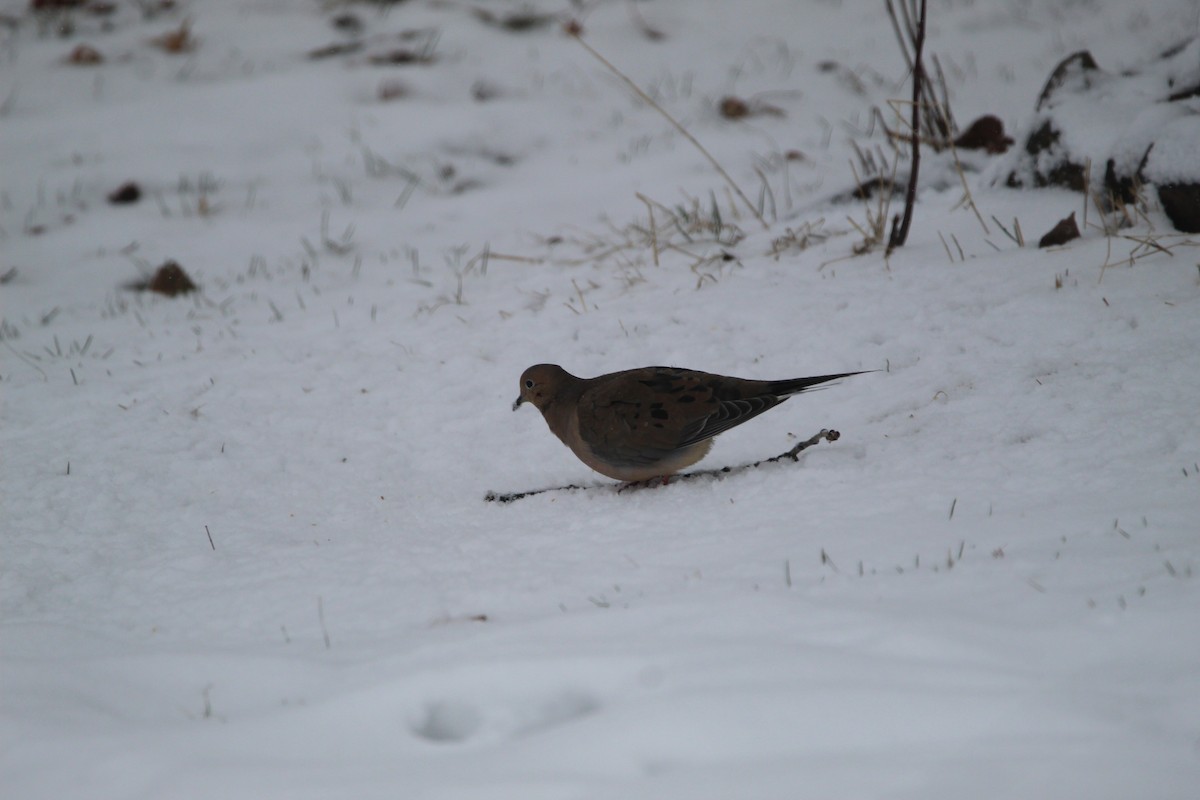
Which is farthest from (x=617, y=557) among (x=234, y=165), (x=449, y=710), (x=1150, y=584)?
(x=234, y=165)

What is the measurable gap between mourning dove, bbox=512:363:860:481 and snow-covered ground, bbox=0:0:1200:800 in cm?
14

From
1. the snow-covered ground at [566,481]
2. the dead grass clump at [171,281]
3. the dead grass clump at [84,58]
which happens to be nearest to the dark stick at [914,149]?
the snow-covered ground at [566,481]

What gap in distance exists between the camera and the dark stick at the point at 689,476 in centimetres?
341

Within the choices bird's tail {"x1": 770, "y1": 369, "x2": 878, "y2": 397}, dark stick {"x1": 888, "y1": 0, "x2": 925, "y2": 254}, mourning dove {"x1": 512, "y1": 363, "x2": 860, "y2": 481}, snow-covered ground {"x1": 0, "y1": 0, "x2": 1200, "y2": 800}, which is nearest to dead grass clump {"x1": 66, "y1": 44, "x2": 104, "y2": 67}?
snow-covered ground {"x1": 0, "y1": 0, "x2": 1200, "y2": 800}

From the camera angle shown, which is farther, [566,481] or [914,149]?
[914,149]

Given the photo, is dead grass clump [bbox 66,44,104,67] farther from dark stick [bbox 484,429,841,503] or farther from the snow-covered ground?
dark stick [bbox 484,429,841,503]

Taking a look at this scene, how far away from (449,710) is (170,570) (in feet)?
4.82

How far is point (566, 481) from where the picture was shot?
386cm

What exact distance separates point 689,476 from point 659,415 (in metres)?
0.37

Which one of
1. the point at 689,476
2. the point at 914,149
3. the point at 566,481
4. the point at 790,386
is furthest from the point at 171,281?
the point at 914,149

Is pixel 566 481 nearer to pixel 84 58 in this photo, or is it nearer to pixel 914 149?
pixel 914 149

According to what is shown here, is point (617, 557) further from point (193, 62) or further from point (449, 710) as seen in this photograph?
point (193, 62)

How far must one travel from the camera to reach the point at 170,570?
314 cm

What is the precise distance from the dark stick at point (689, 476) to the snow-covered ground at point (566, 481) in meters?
0.06
